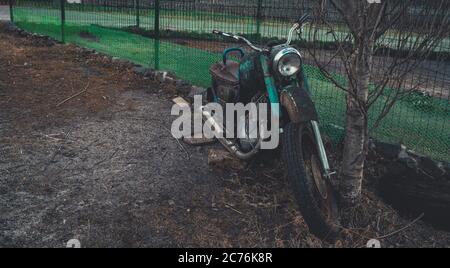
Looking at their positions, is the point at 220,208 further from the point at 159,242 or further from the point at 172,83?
the point at 172,83

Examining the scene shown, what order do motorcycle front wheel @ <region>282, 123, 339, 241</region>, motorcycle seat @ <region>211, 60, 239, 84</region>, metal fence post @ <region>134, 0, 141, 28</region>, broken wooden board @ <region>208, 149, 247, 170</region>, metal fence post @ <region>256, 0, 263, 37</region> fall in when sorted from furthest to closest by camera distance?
metal fence post @ <region>134, 0, 141, 28</region> → metal fence post @ <region>256, 0, 263, 37</region> → motorcycle seat @ <region>211, 60, 239, 84</region> → broken wooden board @ <region>208, 149, 247, 170</region> → motorcycle front wheel @ <region>282, 123, 339, 241</region>

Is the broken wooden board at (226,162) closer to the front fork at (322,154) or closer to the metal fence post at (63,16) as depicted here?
the front fork at (322,154)

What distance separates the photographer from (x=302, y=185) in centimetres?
299

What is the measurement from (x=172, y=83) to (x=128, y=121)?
65.9 inches

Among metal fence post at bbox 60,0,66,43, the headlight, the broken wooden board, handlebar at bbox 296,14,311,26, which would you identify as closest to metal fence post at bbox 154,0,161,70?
the broken wooden board

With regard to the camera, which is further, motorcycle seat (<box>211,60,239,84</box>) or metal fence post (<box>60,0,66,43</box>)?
metal fence post (<box>60,0,66,43</box>)

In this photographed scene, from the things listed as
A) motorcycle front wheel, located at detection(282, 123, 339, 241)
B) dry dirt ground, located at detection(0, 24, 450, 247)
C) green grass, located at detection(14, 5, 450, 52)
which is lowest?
dry dirt ground, located at detection(0, 24, 450, 247)

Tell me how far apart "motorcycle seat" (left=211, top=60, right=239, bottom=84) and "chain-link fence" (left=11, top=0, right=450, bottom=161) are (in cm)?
78

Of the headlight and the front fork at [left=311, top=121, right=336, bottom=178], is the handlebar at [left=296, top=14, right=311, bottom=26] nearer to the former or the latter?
the headlight

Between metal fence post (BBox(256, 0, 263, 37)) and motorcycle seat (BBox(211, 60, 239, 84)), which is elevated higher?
metal fence post (BBox(256, 0, 263, 37))

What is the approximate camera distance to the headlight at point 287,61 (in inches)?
137

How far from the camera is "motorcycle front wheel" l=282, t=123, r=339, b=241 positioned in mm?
2982

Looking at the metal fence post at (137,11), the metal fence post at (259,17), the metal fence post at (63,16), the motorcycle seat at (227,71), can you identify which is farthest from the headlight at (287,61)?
the metal fence post at (63,16)

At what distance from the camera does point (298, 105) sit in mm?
3312
